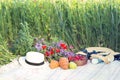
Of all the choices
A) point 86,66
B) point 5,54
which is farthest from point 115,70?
point 5,54

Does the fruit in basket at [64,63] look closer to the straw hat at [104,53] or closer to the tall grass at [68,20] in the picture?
the straw hat at [104,53]

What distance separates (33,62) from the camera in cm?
444

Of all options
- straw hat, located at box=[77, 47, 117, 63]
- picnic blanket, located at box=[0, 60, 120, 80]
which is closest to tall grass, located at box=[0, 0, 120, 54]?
straw hat, located at box=[77, 47, 117, 63]

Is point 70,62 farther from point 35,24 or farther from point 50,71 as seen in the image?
point 35,24

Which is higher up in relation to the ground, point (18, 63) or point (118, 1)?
point (118, 1)

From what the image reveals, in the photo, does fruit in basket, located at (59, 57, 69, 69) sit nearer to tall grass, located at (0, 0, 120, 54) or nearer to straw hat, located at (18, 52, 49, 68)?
straw hat, located at (18, 52, 49, 68)

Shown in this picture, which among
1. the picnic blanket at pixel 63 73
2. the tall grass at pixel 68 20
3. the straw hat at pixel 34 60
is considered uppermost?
the tall grass at pixel 68 20

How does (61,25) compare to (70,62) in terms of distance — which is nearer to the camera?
(70,62)

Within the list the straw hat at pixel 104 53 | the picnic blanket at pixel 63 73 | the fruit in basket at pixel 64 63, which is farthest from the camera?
the straw hat at pixel 104 53

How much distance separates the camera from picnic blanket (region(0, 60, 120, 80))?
4133 millimetres

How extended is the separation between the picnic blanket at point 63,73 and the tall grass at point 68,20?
620 mm

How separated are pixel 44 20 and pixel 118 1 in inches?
43.7

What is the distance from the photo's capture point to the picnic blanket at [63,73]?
4.13 m

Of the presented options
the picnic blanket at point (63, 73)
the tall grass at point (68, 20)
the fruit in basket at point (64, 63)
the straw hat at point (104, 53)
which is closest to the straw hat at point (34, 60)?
the picnic blanket at point (63, 73)
